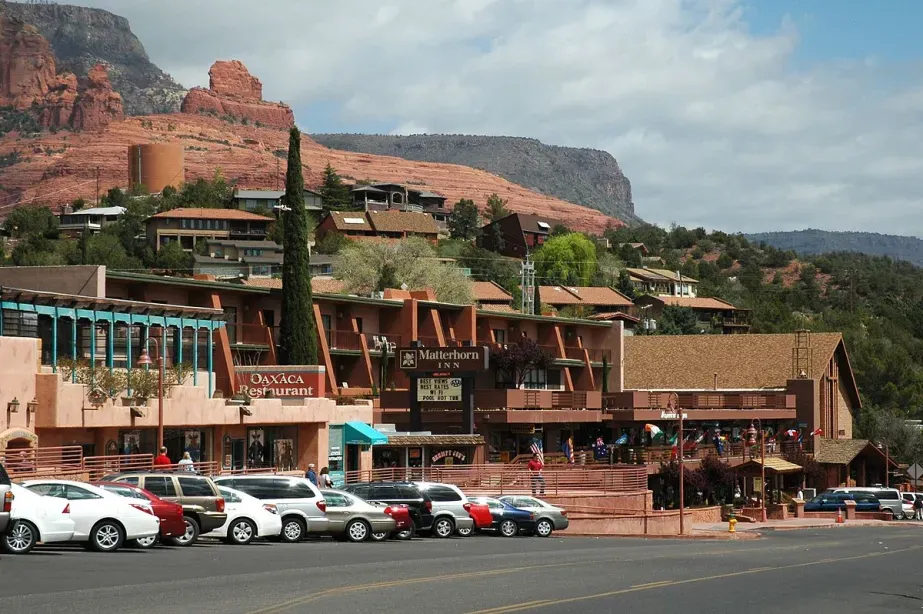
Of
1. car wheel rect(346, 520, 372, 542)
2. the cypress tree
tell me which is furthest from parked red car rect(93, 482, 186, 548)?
the cypress tree

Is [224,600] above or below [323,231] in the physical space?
below

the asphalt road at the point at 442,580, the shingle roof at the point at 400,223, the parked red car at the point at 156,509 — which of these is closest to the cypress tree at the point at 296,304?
the asphalt road at the point at 442,580

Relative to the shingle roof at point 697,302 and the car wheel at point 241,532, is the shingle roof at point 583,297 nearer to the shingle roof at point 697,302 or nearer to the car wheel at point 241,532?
the shingle roof at point 697,302

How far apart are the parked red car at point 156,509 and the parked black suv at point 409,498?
943cm

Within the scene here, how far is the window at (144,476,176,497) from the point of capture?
31.3 metres

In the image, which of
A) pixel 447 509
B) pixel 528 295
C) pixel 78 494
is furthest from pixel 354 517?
→ pixel 528 295

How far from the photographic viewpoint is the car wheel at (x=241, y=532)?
33719 mm

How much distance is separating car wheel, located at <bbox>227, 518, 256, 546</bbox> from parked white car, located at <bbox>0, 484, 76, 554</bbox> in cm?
662

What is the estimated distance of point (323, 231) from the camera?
18325 centimetres

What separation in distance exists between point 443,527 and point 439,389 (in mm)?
18361

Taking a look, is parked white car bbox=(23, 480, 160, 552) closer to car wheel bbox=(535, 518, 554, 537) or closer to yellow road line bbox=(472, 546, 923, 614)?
yellow road line bbox=(472, 546, 923, 614)

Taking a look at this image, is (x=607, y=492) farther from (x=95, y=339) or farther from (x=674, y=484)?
(x=95, y=339)

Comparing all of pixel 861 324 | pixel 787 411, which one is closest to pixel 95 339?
pixel 787 411

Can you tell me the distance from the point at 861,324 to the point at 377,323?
90432 millimetres
